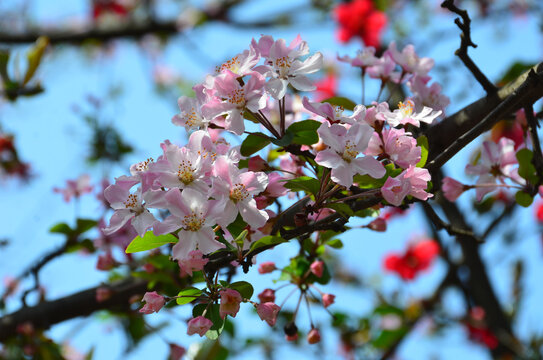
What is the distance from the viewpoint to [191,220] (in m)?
0.83

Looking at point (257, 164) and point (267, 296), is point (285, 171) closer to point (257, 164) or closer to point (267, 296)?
point (257, 164)

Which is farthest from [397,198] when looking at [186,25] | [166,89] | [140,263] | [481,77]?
[166,89]

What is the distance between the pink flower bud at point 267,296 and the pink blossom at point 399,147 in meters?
0.43

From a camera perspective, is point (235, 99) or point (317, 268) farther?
point (317, 268)

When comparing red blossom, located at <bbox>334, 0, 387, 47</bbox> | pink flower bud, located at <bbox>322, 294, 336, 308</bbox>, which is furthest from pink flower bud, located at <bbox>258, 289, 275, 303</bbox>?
red blossom, located at <bbox>334, 0, 387, 47</bbox>

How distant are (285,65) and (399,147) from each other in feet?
0.86

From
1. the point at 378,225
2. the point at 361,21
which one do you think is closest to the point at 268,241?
the point at 378,225

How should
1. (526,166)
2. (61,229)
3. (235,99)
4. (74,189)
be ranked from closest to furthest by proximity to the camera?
1. (235,99)
2. (526,166)
3. (61,229)
4. (74,189)

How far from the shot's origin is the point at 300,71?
39.4 inches

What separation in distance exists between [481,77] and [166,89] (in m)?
4.60

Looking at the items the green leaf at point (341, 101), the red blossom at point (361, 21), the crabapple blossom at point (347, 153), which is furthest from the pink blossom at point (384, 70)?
the red blossom at point (361, 21)

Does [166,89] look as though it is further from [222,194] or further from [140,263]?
[222,194]

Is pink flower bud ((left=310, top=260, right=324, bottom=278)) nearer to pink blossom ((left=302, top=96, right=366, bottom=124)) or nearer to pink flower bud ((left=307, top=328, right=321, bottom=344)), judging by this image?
pink flower bud ((left=307, top=328, right=321, bottom=344))

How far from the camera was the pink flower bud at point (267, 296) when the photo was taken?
3.89 feet
